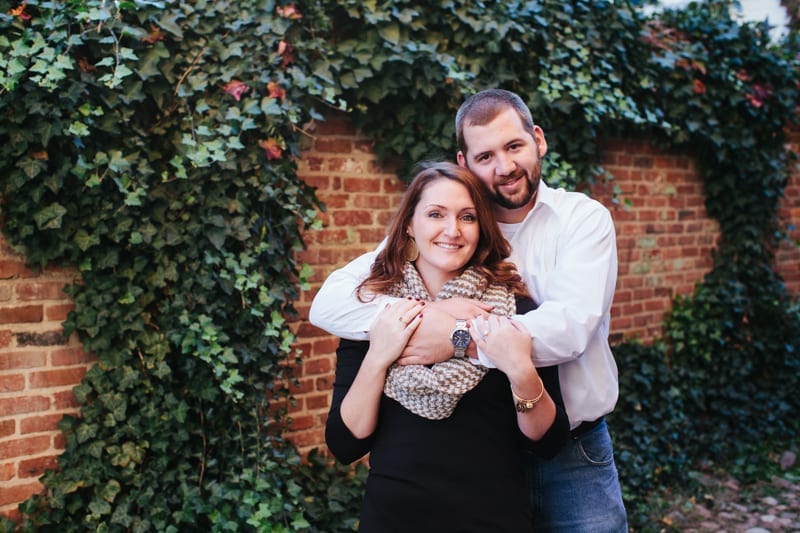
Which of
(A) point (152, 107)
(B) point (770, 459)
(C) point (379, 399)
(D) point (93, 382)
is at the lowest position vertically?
(B) point (770, 459)

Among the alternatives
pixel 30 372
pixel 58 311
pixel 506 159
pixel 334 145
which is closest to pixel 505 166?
pixel 506 159

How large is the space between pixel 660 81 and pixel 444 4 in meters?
2.04

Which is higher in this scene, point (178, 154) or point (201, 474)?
point (178, 154)

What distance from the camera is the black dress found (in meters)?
1.75

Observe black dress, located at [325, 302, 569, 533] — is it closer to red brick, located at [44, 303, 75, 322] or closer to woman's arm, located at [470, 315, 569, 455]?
woman's arm, located at [470, 315, 569, 455]

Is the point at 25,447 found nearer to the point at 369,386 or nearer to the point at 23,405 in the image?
the point at 23,405

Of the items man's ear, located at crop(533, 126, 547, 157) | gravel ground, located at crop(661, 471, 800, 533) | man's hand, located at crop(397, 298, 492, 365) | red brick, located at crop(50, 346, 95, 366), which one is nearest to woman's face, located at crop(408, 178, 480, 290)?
man's hand, located at crop(397, 298, 492, 365)

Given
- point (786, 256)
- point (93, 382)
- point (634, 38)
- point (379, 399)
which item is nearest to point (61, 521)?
point (93, 382)

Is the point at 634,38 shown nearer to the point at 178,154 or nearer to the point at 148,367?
the point at 178,154

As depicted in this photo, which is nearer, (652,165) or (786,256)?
(652,165)

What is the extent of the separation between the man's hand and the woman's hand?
0.02m

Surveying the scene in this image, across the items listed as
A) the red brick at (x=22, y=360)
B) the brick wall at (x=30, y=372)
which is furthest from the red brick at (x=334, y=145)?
the red brick at (x=22, y=360)

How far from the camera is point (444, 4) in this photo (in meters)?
3.80

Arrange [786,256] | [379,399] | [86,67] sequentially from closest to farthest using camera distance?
[379,399] < [86,67] < [786,256]
